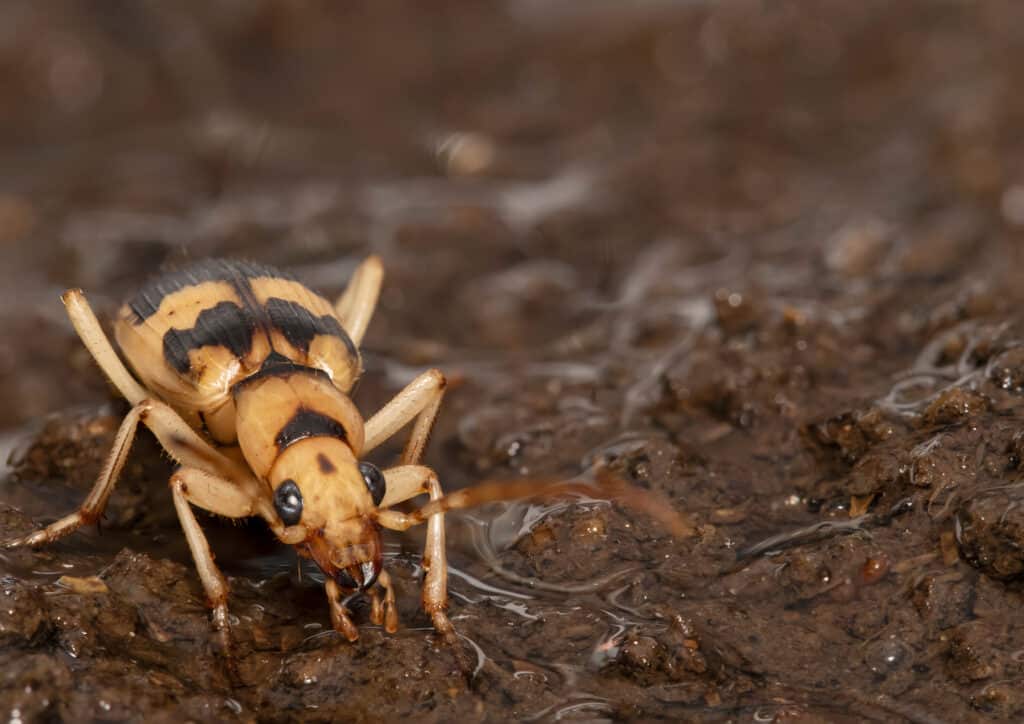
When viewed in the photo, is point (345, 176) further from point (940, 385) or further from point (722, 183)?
point (940, 385)

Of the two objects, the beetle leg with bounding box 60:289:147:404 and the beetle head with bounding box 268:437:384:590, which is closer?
the beetle head with bounding box 268:437:384:590

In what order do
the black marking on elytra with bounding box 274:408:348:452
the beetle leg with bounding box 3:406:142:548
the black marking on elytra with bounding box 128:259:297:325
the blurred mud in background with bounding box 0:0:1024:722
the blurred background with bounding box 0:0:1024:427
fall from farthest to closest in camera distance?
the blurred background with bounding box 0:0:1024:427 < the black marking on elytra with bounding box 128:259:297:325 < the beetle leg with bounding box 3:406:142:548 < the black marking on elytra with bounding box 274:408:348:452 < the blurred mud in background with bounding box 0:0:1024:722

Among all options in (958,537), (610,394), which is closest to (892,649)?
(958,537)

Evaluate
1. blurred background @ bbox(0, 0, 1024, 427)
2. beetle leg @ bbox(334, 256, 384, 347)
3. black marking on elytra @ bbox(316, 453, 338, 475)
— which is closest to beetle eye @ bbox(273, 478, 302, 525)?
black marking on elytra @ bbox(316, 453, 338, 475)

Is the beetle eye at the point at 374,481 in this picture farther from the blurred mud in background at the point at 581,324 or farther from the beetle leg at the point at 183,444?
the beetle leg at the point at 183,444

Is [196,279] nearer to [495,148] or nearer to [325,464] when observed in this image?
[325,464]

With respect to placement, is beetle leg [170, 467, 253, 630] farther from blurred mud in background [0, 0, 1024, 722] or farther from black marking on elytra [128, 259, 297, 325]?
black marking on elytra [128, 259, 297, 325]

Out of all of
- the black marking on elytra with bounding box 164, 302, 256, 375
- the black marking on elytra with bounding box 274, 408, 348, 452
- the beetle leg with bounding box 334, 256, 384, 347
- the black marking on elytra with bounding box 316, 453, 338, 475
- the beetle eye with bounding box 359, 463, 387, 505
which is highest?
the black marking on elytra with bounding box 164, 302, 256, 375
